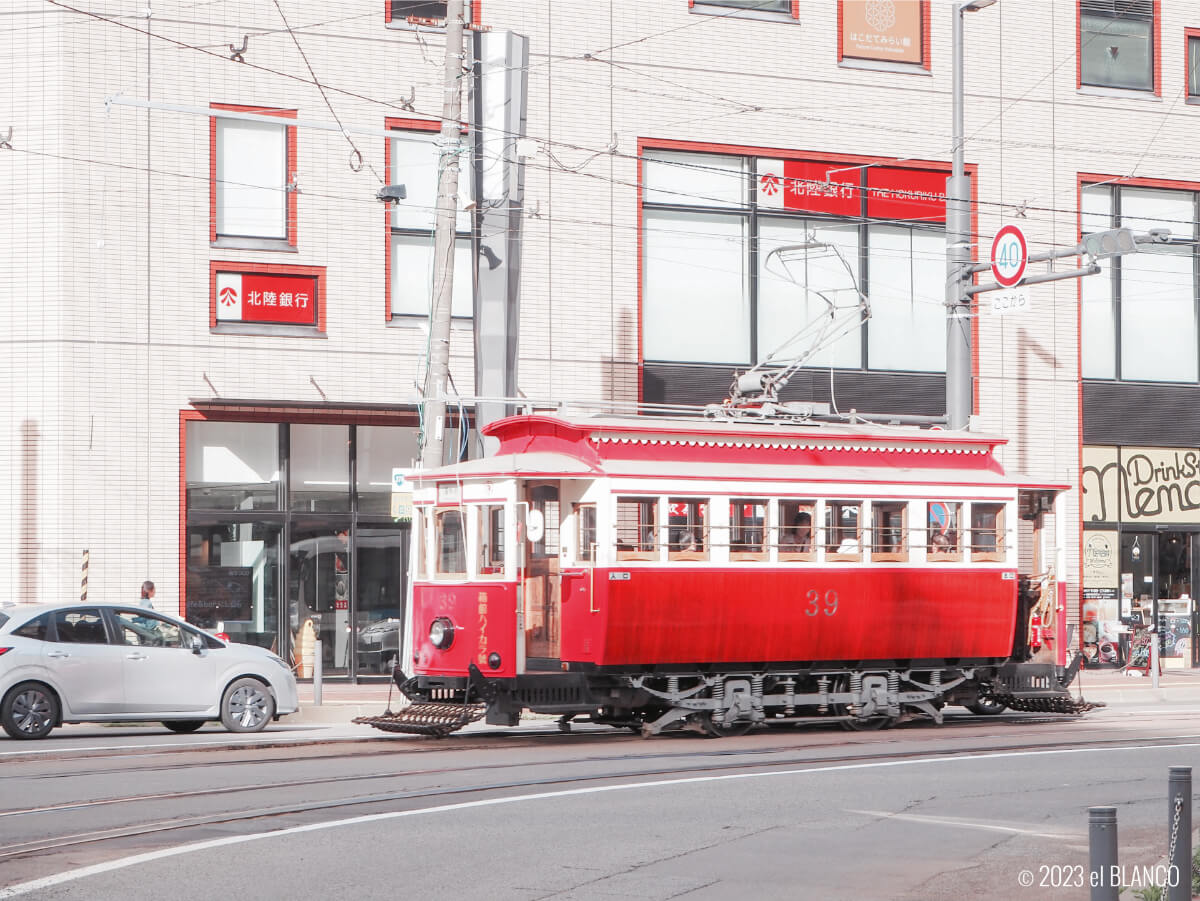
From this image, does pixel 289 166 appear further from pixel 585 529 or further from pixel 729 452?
pixel 585 529

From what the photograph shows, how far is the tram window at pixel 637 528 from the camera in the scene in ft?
57.5

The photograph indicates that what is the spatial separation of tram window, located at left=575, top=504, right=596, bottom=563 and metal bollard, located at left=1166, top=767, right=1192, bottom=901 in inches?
389

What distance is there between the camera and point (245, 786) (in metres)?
13.3

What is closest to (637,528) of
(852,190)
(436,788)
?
(436,788)

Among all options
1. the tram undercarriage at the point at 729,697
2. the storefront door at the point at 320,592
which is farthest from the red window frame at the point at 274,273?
the tram undercarriage at the point at 729,697

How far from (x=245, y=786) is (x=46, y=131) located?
1376cm

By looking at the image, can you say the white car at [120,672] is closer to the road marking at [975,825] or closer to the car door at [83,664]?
the car door at [83,664]

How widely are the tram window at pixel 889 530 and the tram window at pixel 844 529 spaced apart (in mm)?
172

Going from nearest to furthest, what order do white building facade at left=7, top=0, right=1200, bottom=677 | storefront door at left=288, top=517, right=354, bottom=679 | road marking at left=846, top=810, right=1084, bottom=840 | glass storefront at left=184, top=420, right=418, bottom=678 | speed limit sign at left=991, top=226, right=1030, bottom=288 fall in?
road marking at left=846, top=810, right=1084, bottom=840, speed limit sign at left=991, top=226, right=1030, bottom=288, white building facade at left=7, top=0, right=1200, bottom=677, glass storefront at left=184, top=420, right=418, bottom=678, storefront door at left=288, top=517, right=354, bottom=679

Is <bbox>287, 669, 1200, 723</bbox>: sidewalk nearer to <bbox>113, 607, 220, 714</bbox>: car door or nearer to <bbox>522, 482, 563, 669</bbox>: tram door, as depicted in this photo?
<bbox>113, 607, 220, 714</bbox>: car door

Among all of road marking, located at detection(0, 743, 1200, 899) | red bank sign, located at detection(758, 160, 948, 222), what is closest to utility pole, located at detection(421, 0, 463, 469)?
road marking, located at detection(0, 743, 1200, 899)

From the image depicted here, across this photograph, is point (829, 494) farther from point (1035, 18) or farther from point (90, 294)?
point (1035, 18)

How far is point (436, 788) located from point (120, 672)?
20.6 feet

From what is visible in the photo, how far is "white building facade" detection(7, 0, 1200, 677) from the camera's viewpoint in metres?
24.1
